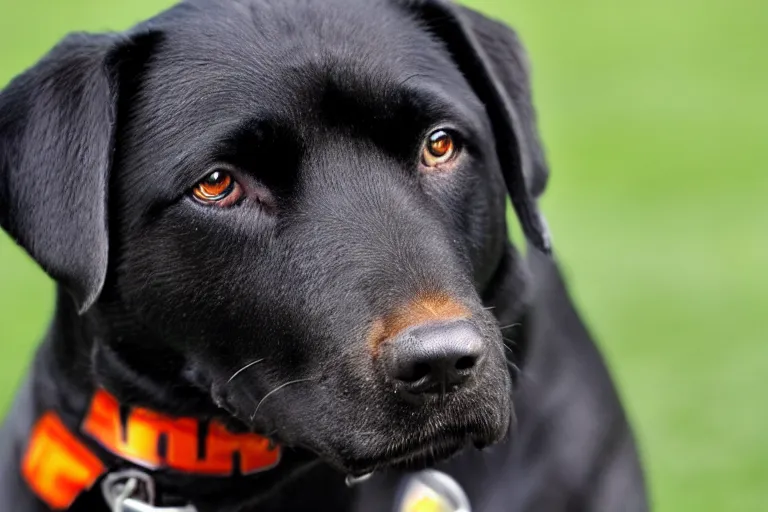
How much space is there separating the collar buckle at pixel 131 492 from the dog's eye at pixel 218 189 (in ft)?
2.59

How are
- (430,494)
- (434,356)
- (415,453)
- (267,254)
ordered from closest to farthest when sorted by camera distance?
(434,356) < (415,453) < (267,254) < (430,494)

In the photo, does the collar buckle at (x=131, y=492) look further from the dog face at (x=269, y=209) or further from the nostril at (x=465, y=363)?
the nostril at (x=465, y=363)

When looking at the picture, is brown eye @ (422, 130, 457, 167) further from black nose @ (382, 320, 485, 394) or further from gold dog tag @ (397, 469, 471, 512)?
gold dog tag @ (397, 469, 471, 512)

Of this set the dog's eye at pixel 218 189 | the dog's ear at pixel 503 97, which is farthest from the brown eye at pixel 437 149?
the dog's eye at pixel 218 189

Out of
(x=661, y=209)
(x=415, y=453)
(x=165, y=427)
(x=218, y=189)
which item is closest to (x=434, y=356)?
(x=415, y=453)

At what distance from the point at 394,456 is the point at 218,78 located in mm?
1057

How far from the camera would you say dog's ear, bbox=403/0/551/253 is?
12.7 feet

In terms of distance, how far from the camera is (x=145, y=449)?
Result: 366 centimetres

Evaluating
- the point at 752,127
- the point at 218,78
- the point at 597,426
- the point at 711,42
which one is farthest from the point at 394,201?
the point at 711,42

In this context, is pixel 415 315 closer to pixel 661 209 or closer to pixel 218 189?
pixel 218 189

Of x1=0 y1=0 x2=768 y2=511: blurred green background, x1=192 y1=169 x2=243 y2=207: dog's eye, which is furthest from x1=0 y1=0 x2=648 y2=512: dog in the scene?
x1=0 y1=0 x2=768 y2=511: blurred green background

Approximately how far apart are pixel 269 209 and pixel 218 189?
135 millimetres

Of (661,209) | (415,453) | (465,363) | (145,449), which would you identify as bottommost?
(661,209)

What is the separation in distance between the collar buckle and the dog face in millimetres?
213
